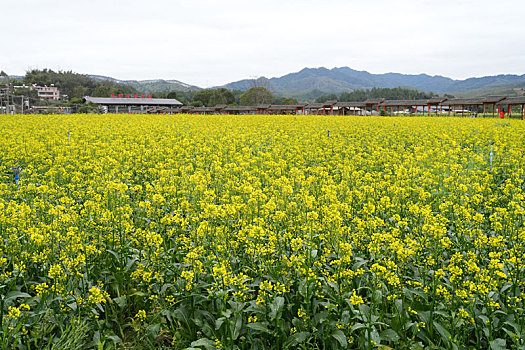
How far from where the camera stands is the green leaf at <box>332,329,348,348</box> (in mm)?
3719

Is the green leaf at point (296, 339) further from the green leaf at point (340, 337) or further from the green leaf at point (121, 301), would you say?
the green leaf at point (121, 301)

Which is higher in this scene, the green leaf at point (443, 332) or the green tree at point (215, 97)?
the green tree at point (215, 97)

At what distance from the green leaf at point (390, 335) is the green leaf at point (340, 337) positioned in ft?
1.39

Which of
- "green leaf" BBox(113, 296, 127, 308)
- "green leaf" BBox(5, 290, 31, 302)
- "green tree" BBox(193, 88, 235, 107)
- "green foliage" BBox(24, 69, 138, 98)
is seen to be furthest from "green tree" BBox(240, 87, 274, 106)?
"green leaf" BBox(5, 290, 31, 302)

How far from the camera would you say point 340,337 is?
3803mm

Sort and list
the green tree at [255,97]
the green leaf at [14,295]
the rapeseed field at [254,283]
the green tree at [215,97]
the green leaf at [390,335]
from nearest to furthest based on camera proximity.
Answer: the green leaf at [390,335], the rapeseed field at [254,283], the green leaf at [14,295], the green tree at [215,97], the green tree at [255,97]

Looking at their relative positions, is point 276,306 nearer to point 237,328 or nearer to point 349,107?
point 237,328

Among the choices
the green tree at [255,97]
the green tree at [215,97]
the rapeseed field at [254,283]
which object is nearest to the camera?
the rapeseed field at [254,283]

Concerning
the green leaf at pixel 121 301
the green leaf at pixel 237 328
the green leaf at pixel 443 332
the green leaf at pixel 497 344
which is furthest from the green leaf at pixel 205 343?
the green leaf at pixel 497 344

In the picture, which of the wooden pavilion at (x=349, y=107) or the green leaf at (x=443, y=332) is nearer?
the green leaf at (x=443, y=332)

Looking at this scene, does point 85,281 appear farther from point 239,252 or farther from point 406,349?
point 406,349

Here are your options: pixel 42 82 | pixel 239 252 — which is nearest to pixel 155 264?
pixel 239 252

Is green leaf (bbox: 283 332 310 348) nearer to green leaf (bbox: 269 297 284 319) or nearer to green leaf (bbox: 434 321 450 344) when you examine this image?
green leaf (bbox: 269 297 284 319)

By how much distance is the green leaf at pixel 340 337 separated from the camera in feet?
12.2
